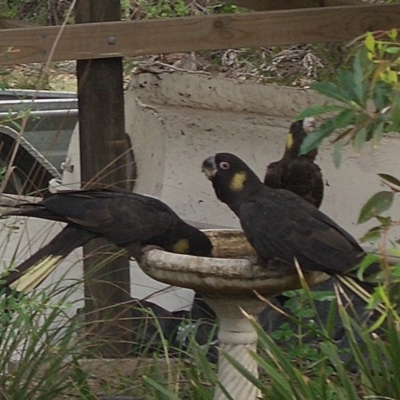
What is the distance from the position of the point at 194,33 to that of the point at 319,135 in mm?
1824

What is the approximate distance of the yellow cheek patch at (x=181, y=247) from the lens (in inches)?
118

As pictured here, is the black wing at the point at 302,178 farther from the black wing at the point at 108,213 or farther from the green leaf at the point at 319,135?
the green leaf at the point at 319,135

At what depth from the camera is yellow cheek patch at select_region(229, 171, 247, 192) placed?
9.73 feet

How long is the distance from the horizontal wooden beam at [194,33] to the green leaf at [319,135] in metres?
1.69

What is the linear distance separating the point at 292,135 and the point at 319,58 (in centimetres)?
225

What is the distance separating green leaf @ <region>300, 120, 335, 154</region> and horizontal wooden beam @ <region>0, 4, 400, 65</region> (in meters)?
1.69

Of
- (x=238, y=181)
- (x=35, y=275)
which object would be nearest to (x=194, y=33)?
(x=238, y=181)

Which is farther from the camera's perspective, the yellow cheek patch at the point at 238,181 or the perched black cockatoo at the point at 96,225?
the yellow cheek patch at the point at 238,181

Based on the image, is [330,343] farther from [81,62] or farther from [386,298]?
[81,62]

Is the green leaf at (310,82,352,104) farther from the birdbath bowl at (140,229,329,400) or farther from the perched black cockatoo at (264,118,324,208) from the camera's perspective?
the perched black cockatoo at (264,118,324,208)

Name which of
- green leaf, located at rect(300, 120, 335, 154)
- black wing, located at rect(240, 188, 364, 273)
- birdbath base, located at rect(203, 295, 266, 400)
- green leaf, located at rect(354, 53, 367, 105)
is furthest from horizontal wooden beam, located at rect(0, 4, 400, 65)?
green leaf, located at rect(354, 53, 367, 105)

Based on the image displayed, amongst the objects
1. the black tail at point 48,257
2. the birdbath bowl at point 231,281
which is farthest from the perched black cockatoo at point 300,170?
the black tail at point 48,257

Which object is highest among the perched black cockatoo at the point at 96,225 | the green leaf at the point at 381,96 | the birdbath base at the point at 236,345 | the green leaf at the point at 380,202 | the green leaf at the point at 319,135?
the green leaf at the point at 381,96

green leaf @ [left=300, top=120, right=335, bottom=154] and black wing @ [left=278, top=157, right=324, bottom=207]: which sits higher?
green leaf @ [left=300, top=120, right=335, bottom=154]
